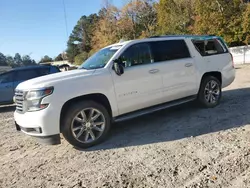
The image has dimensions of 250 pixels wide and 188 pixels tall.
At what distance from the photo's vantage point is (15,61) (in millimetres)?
62188

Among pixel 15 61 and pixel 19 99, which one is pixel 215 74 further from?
pixel 15 61

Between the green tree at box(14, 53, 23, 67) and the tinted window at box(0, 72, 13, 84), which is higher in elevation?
the green tree at box(14, 53, 23, 67)

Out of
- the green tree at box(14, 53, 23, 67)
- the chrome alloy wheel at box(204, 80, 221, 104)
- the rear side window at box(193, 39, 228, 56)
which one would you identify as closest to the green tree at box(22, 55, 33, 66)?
the green tree at box(14, 53, 23, 67)

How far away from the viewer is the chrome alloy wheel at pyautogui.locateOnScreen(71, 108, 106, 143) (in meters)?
4.29

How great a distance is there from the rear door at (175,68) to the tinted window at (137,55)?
174 millimetres

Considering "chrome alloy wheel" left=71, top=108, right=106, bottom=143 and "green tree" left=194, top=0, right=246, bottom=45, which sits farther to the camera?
"green tree" left=194, top=0, right=246, bottom=45

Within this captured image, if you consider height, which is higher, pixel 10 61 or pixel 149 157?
pixel 10 61

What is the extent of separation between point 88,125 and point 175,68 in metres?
2.38

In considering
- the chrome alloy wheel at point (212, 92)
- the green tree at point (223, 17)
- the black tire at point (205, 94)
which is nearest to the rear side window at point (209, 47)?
the black tire at point (205, 94)

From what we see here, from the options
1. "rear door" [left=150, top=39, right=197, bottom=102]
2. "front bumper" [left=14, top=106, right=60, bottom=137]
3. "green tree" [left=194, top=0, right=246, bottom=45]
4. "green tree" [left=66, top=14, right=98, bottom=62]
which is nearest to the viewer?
"front bumper" [left=14, top=106, right=60, bottom=137]

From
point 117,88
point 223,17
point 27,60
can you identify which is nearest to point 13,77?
point 117,88

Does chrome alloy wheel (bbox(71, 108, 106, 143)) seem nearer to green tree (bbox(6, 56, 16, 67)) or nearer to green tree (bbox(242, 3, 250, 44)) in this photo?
green tree (bbox(242, 3, 250, 44))

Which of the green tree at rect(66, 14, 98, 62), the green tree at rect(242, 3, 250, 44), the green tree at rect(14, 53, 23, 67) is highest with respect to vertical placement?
the green tree at rect(66, 14, 98, 62)

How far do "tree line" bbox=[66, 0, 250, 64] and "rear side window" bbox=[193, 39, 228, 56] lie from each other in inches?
559
